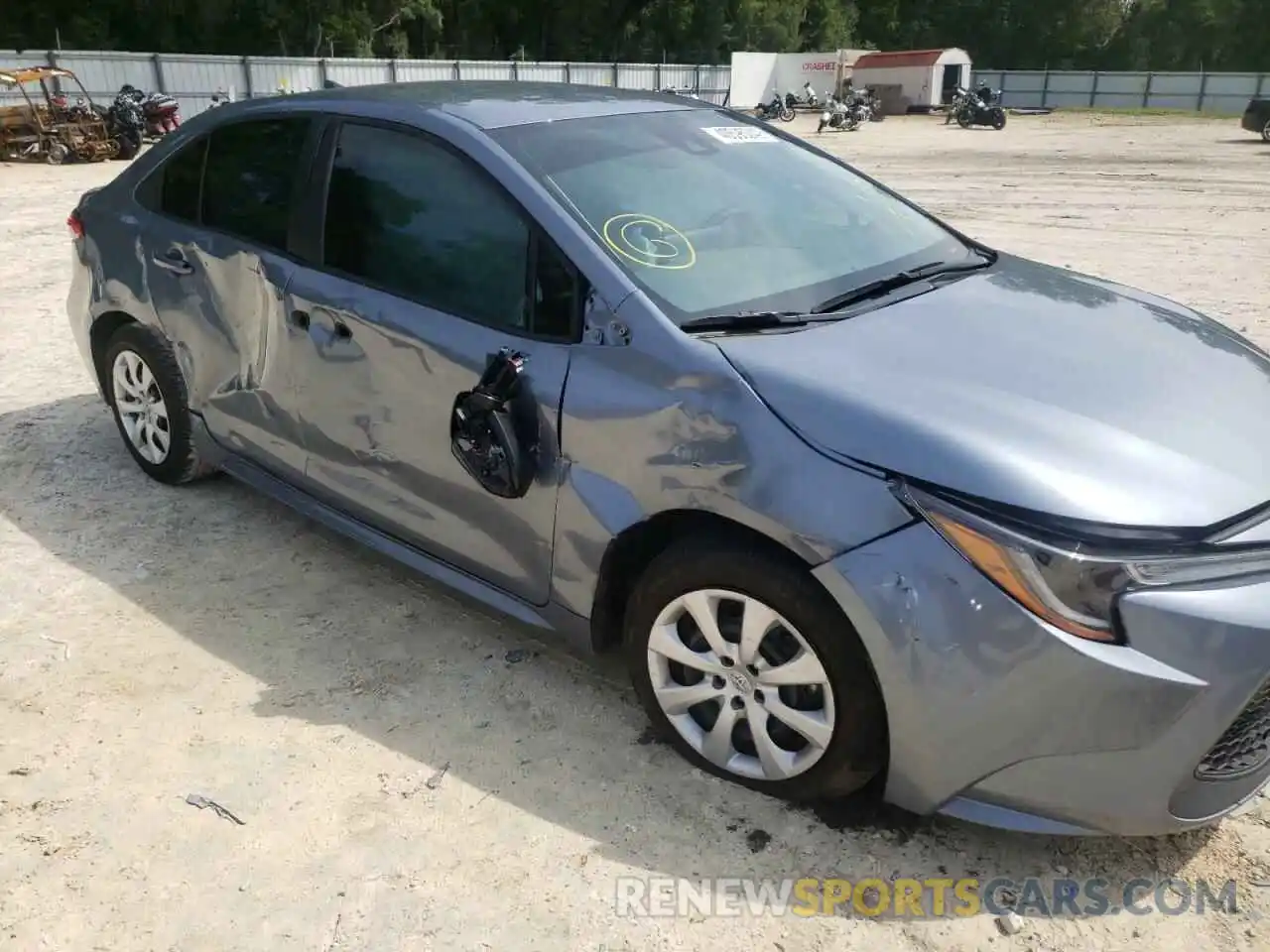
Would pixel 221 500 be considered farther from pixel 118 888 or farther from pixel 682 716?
pixel 682 716

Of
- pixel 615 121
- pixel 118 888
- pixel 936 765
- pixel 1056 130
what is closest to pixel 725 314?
pixel 615 121

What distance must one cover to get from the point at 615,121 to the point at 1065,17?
238 feet

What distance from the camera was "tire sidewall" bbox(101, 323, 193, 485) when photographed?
4.09 meters

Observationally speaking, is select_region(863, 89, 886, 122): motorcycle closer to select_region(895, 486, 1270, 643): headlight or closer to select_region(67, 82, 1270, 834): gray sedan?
select_region(67, 82, 1270, 834): gray sedan

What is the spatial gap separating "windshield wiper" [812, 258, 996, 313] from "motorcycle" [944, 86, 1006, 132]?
31.8 meters

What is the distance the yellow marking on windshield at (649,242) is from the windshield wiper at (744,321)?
0.73 feet

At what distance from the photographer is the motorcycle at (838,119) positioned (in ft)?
105

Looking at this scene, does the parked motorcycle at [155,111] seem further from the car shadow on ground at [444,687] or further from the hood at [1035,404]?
the hood at [1035,404]

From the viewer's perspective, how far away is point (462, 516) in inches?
118

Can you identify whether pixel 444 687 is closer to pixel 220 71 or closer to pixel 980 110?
pixel 220 71

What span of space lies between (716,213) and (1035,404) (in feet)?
3.74

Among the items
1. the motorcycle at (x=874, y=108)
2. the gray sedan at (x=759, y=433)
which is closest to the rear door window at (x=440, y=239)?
the gray sedan at (x=759, y=433)

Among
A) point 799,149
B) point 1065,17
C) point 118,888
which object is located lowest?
point 118,888

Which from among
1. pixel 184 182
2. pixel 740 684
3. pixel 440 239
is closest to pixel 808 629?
pixel 740 684
